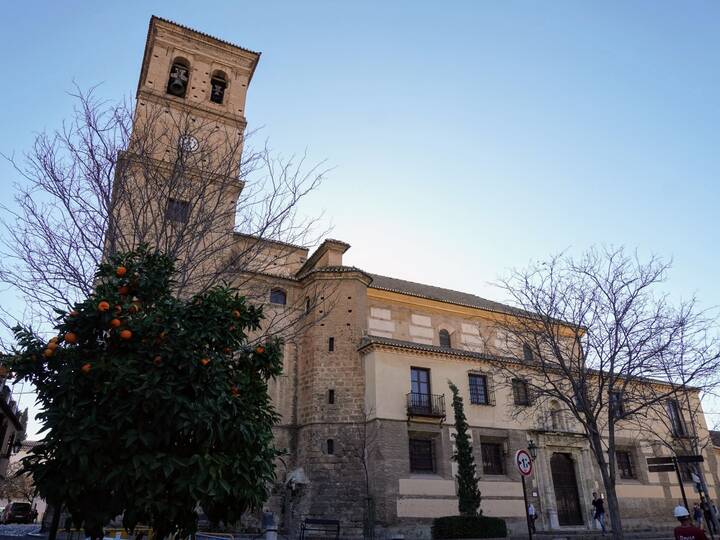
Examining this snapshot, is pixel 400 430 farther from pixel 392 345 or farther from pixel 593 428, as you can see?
pixel 593 428

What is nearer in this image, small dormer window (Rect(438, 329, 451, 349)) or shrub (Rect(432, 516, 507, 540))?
shrub (Rect(432, 516, 507, 540))

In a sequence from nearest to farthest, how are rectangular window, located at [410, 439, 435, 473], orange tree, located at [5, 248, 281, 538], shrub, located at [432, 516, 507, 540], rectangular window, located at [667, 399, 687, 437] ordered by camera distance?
orange tree, located at [5, 248, 281, 538]
shrub, located at [432, 516, 507, 540]
rectangular window, located at [410, 439, 435, 473]
rectangular window, located at [667, 399, 687, 437]

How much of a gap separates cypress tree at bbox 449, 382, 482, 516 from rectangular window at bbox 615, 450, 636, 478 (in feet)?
31.7

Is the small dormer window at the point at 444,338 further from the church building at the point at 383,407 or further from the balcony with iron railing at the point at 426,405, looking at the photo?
the balcony with iron railing at the point at 426,405

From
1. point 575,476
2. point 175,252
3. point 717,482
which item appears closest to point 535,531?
point 575,476

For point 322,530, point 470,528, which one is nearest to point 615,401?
point 470,528

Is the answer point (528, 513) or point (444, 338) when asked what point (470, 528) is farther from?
point (444, 338)

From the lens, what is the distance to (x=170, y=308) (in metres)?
5.95

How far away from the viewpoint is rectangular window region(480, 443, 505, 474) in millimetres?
21523

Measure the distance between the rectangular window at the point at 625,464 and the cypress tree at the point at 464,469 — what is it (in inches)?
380

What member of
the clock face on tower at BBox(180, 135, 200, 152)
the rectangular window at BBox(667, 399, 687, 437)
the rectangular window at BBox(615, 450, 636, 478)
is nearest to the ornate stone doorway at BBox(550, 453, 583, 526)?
the rectangular window at BBox(615, 450, 636, 478)

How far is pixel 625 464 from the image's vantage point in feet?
83.1

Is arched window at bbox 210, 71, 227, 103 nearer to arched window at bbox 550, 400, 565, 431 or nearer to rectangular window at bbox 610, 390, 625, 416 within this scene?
rectangular window at bbox 610, 390, 625, 416

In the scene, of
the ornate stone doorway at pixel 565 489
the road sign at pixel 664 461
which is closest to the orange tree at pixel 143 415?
the road sign at pixel 664 461
